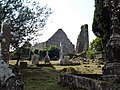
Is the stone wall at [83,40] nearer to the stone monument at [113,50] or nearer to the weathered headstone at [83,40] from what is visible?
the weathered headstone at [83,40]

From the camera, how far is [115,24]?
11719mm

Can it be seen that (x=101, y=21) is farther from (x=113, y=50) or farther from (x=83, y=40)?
(x=83, y=40)

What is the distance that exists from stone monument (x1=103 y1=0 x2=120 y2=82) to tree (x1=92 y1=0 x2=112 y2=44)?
11.4m

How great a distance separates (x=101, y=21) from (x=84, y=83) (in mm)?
16060

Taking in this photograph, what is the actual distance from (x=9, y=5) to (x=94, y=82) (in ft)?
36.2

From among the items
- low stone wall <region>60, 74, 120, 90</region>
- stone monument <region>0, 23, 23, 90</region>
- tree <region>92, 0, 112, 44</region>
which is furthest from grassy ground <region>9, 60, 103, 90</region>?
tree <region>92, 0, 112, 44</region>

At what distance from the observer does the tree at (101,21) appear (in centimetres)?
2369

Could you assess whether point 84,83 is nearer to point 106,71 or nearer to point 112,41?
point 106,71

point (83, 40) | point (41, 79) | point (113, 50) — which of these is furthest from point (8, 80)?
point (83, 40)

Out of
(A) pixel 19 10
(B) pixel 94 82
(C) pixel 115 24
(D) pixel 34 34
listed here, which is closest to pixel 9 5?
(A) pixel 19 10

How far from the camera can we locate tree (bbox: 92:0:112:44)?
23.7 meters

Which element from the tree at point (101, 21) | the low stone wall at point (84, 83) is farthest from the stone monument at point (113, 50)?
the tree at point (101, 21)

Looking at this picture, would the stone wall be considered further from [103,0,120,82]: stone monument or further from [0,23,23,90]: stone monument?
[0,23,23,90]: stone monument

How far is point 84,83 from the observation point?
9180 mm
